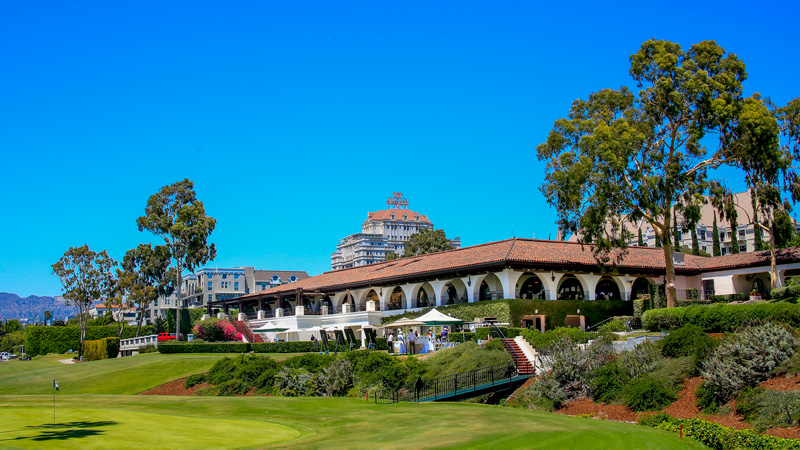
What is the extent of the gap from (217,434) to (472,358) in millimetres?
16041

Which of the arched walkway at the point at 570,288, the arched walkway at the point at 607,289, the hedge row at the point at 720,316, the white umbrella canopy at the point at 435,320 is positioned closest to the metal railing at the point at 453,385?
the hedge row at the point at 720,316

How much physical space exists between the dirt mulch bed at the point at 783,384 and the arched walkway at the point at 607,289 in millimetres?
29261

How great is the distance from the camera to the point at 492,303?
146 ft

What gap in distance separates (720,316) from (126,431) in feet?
71.4

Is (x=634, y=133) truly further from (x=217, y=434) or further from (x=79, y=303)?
(x=79, y=303)

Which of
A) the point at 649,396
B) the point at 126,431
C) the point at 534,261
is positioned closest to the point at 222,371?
the point at 126,431

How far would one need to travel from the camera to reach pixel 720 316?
27.0 meters

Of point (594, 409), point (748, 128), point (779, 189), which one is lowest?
point (594, 409)

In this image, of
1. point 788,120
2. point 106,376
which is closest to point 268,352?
point 106,376

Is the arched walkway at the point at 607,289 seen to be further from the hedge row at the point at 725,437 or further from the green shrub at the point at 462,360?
the hedge row at the point at 725,437

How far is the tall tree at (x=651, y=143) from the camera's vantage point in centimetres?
3600

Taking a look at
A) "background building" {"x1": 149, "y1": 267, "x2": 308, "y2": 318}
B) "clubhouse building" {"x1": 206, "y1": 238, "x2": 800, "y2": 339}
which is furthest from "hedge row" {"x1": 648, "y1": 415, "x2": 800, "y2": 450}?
"background building" {"x1": 149, "y1": 267, "x2": 308, "y2": 318}

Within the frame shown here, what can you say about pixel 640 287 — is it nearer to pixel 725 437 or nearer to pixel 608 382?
pixel 608 382

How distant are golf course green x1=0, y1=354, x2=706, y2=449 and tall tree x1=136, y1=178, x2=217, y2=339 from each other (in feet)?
126
